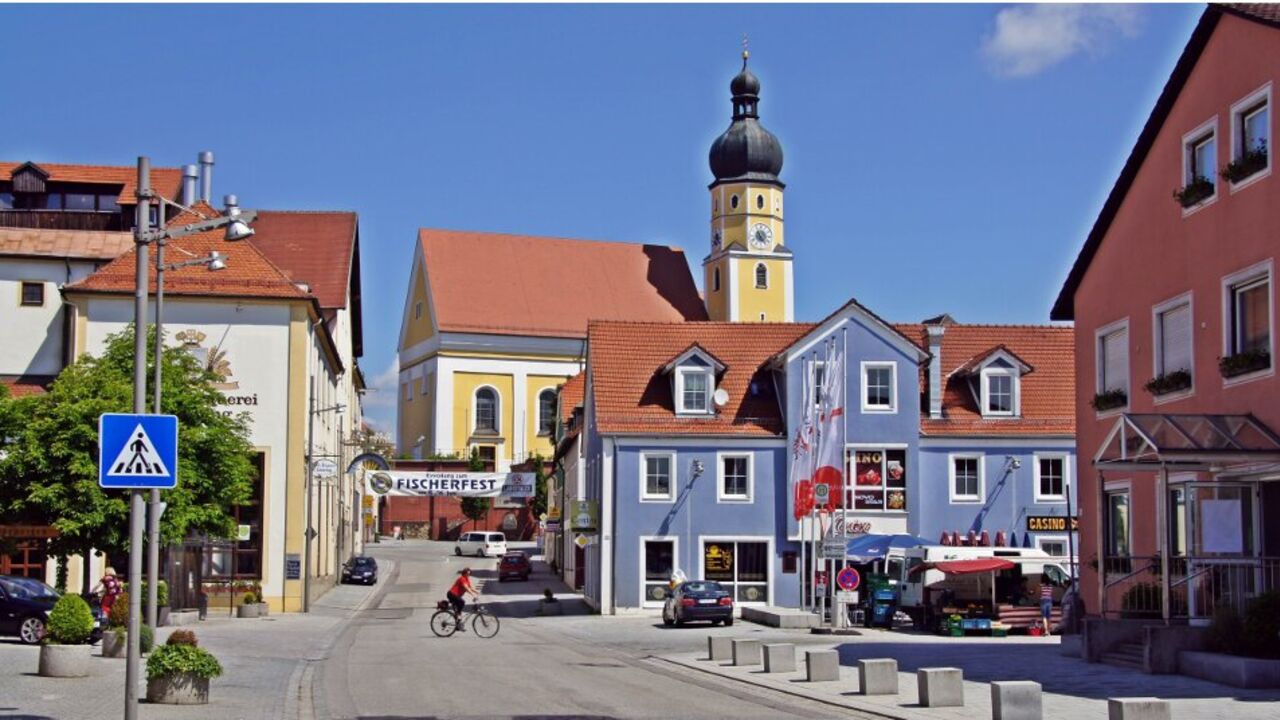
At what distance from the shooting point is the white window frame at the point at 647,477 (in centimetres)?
4975

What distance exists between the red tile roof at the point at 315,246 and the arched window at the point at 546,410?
36.7m

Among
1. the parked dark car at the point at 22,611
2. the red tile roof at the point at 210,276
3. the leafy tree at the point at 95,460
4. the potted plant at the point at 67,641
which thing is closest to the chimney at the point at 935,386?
the red tile roof at the point at 210,276

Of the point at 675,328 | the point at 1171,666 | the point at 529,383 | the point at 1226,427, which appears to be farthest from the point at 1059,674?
the point at 529,383

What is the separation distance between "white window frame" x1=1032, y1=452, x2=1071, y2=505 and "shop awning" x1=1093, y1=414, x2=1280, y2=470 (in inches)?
989

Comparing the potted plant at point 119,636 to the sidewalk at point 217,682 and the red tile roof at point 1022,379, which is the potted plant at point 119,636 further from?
the red tile roof at point 1022,379

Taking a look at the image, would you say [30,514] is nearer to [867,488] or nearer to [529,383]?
[867,488]

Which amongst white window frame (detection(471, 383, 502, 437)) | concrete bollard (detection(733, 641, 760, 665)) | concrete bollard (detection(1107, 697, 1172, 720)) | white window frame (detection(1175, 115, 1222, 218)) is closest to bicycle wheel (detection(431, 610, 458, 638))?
concrete bollard (detection(733, 641, 760, 665))

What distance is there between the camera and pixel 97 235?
194 ft

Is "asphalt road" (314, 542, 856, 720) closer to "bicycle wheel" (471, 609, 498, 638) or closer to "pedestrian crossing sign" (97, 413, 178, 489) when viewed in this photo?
"bicycle wheel" (471, 609, 498, 638)

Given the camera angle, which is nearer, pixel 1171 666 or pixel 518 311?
pixel 1171 666

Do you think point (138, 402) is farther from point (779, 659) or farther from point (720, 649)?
point (720, 649)

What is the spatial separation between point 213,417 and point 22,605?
451 inches

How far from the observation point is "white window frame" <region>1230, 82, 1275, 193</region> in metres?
25.0

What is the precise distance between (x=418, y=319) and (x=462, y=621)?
70528 millimetres
